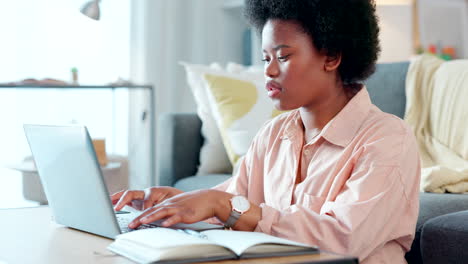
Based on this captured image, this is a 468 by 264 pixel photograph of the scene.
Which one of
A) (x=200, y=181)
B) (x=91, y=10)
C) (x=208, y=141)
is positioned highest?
(x=91, y=10)

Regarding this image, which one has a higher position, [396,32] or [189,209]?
[396,32]

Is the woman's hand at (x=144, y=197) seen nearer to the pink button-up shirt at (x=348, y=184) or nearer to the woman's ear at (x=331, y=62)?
the pink button-up shirt at (x=348, y=184)

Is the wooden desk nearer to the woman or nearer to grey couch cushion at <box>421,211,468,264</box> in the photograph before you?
the woman

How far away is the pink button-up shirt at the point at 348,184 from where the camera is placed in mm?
1044

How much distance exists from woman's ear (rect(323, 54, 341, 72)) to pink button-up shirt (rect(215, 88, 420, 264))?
0.24ft

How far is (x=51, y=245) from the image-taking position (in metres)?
1.01

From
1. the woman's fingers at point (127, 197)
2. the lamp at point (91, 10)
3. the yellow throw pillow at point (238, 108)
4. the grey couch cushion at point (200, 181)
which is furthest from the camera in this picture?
the lamp at point (91, 10)

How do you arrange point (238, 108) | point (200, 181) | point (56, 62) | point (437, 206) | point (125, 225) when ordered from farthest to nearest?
point (56, 62)
point (238, 108)
point (200, 181)
point (437, 206)
point (125, 225)

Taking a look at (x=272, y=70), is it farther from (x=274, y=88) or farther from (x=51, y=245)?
(x=51, y=245)

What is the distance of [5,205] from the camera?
2705 millimetres

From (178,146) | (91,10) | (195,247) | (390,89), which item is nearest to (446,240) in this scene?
(195,247)

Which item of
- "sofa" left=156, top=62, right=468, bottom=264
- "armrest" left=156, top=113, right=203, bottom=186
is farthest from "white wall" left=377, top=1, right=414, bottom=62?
"armrest" left=156, top=113, right=203, bottom=186

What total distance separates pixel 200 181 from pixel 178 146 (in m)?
0.24

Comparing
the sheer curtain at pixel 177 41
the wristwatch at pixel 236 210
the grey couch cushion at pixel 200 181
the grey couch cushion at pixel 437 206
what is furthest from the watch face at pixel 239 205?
the sheer curtain at pixel 177 41
